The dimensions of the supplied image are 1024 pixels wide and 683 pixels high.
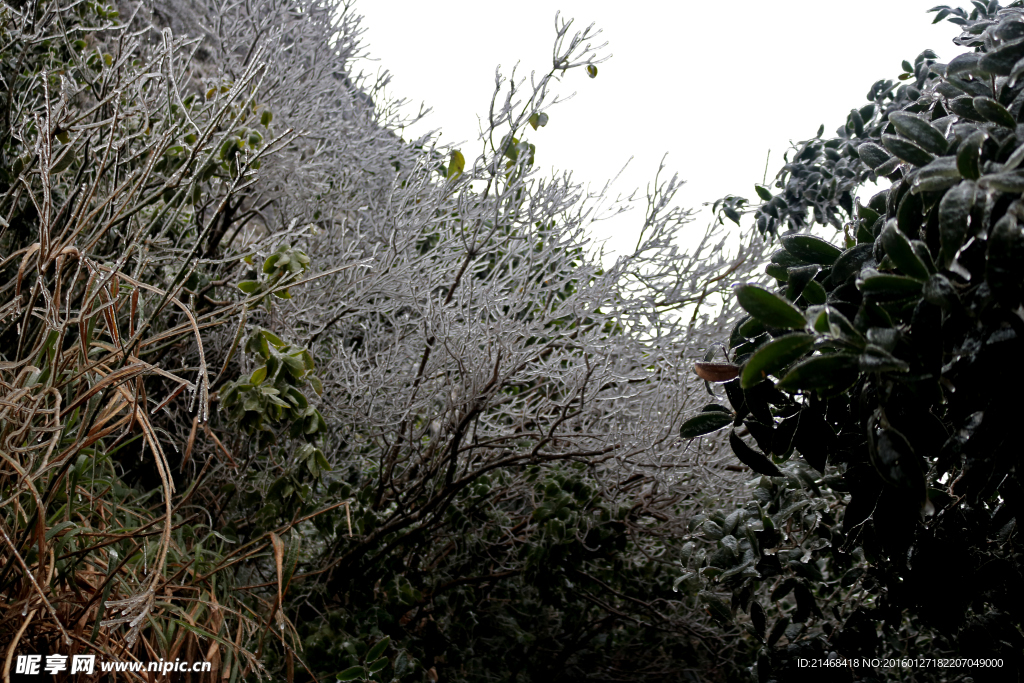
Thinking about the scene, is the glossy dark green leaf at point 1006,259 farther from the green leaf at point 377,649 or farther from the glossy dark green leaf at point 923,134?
the green leaf at point 377,649

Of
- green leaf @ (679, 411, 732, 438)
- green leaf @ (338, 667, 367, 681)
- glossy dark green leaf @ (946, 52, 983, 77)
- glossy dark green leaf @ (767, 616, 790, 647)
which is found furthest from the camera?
glossy dark green leaf @ (767, 616, 790, 647)

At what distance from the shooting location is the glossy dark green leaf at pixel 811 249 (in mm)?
1259

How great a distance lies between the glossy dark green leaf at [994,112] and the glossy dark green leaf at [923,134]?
6 cm

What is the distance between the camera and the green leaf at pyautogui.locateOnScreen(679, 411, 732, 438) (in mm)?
1389

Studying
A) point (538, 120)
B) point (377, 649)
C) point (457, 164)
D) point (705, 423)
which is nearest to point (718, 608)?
point (705, 423)

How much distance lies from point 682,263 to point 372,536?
1.44 m

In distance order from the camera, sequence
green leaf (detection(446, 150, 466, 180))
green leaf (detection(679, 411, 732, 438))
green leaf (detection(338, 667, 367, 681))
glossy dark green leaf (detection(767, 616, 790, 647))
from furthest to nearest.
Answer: green leaf (detection(446, 150, 466, 180)), glossy dark green leaf (detection(767, 616, 790, 647)), green leaf (detection(338, 667, 367, 681)), green leaf (detection(679, 411, 732, 438))

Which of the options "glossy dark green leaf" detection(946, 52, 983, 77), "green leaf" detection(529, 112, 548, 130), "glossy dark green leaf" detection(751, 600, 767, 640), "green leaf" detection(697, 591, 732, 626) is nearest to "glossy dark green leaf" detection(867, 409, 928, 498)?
"glossy dark green leaf" detection(946, 52, 983, 77)

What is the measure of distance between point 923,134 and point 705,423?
659 mm

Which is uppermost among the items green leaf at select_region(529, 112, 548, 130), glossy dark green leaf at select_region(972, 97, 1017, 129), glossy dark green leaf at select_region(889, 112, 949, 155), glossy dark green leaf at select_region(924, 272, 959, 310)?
green leaf at select_region(529, 112, 548, 130)

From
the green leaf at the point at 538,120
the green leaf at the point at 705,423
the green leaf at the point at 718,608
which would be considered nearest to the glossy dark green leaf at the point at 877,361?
the green leaf at the point at 705,423

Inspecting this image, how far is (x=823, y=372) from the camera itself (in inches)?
33.6

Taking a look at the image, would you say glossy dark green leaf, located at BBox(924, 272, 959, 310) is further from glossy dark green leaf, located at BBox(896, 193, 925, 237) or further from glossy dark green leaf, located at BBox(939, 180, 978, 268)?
glossy dark green leaf, located at BBox(896, 193, 925, 237)

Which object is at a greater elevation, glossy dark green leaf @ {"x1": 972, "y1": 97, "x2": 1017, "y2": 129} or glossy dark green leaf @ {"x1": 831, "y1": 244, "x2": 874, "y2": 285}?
glossy dark green leaf @ {"x1": 972, "y1": 97, "x2": 1017, "y2": 129}
